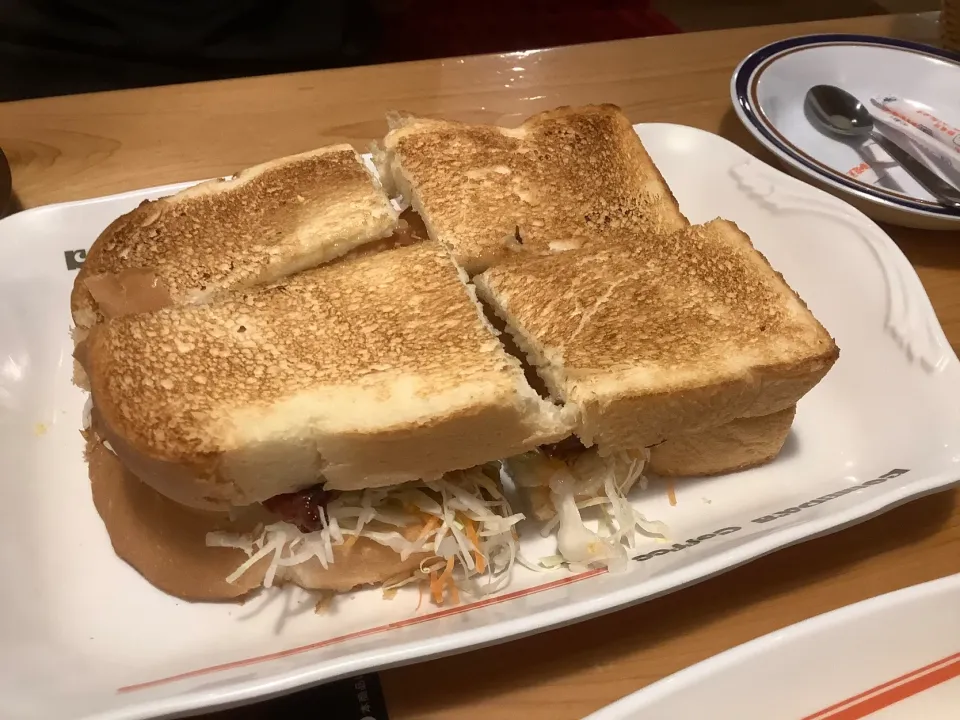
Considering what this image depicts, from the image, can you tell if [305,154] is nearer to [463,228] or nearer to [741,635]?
[463,228]

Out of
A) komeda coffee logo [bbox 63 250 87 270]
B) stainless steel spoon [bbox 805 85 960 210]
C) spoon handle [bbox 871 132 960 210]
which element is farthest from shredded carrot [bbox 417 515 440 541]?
stainless steel spoon [bbox 805 85 960 210]

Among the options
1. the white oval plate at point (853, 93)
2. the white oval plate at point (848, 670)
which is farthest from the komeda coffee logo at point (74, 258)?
the white oval plate at point (853, 93)

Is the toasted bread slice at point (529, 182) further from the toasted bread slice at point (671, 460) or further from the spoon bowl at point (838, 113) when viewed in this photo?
the spoon bowl at point (838, 113)

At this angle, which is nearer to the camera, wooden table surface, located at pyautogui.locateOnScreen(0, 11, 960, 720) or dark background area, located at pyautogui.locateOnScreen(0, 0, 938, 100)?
wooden table surface, located at pyautogui.locateOnScreen(0, 11, 960, 720)

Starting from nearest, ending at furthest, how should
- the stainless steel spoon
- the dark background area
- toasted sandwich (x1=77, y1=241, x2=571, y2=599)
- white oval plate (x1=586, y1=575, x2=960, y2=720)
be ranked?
white oval plate (x1=586, y1=575, x2=960, y2=720)
toasted sandwich (x1=77, y1=241, x2=571, y2=599)
the stainless steel spoon
the dark background area

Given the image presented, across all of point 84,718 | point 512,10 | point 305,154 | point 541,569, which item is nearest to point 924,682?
point 541,569

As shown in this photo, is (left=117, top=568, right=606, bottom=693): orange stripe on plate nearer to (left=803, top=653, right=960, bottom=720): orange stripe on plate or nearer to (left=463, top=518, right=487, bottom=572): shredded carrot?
(left=463, top=518, right=487, bottom=572): shredded carrot

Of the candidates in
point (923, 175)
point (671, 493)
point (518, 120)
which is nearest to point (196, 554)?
point (671, 493)

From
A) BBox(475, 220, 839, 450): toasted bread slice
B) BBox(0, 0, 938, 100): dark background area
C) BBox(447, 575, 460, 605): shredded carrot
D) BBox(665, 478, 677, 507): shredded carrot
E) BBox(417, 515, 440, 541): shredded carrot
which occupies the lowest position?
BBox(447, 575, 460, 605): shredded carrot
